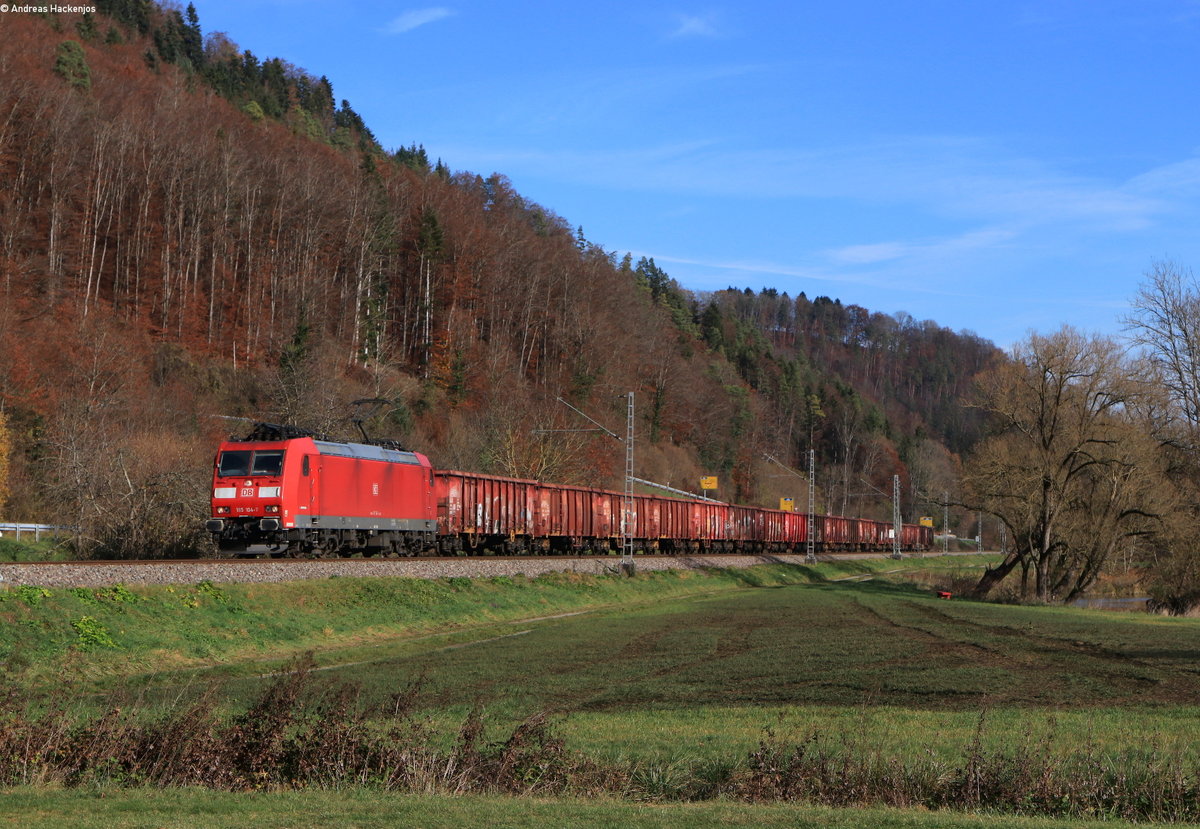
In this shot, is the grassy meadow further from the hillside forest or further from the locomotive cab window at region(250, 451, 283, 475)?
the hillside forest

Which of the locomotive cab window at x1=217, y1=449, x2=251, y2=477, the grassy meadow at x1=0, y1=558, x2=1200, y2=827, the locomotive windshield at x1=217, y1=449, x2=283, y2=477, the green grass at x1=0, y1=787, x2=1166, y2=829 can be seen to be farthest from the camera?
the locomotive cab window at x1=217, y1=449, x2=251, y2=477

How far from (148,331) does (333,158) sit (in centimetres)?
3769

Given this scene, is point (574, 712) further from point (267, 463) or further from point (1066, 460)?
point (1066, 460)

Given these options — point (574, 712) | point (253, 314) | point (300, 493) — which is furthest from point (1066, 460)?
point (253, 314)

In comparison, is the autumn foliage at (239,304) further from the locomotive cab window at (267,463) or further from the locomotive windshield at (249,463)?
the locomotive cab window at (267,463)

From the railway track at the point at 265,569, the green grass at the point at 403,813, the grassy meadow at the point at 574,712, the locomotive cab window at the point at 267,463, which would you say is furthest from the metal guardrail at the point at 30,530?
the green grass at the point at 403,813

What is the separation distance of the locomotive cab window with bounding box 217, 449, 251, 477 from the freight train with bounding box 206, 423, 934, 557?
1.1 inches

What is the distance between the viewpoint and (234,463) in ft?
104

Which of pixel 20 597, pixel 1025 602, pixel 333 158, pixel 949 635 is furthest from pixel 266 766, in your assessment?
pixel 333 158

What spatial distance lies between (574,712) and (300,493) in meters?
16.9

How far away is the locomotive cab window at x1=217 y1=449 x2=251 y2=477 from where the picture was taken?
3134cm

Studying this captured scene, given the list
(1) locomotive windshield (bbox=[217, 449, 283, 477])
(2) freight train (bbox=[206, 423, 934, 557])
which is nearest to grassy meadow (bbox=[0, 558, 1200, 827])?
(2) freight train (bbox=[206, 423, 934, 557])

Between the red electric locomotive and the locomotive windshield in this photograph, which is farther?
the locomotive windshield

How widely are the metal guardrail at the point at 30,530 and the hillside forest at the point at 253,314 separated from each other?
2.08 ft
